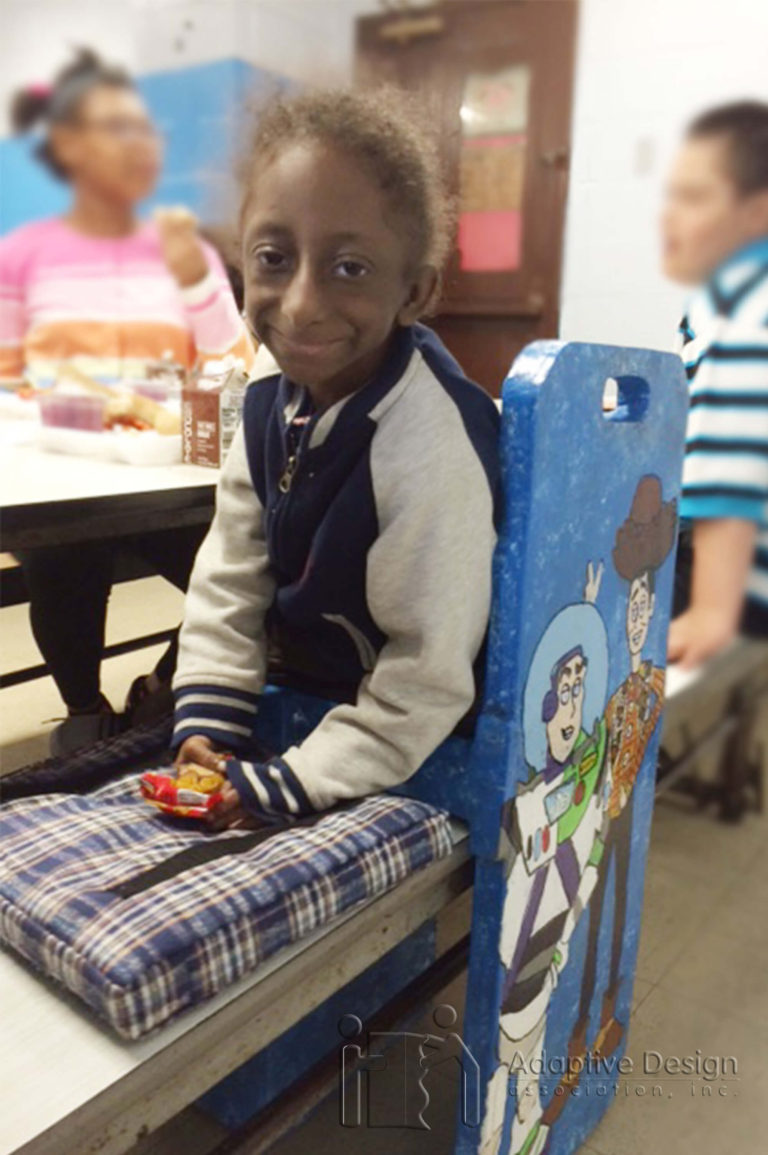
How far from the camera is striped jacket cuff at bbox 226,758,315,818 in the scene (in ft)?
1.79

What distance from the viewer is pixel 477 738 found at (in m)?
0.58

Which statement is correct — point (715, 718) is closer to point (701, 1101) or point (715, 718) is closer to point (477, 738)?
point (477, 738)

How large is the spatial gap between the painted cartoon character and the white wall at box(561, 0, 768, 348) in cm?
16

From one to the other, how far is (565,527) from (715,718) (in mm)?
219

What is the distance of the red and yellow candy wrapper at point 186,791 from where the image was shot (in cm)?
54

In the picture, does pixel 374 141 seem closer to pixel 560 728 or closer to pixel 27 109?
pixel 27 109

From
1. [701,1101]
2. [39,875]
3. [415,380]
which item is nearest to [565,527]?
[415,380]

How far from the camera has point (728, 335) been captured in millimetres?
537

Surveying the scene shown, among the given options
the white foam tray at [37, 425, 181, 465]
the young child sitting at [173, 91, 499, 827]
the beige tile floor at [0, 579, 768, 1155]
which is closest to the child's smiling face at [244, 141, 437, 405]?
the young child sitting at [173, 91, 499, 827]

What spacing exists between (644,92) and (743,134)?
0.25 feet

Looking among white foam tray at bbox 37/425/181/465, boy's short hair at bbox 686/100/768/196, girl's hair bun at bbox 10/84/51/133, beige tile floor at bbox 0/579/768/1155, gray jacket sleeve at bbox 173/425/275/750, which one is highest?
boy's short hair at bbox 686/100/768/196

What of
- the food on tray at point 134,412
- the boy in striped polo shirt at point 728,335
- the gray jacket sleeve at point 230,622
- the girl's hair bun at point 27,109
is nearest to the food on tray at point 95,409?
the food on tray at point 134,412

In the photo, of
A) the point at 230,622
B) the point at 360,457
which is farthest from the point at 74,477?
the point at 360,457

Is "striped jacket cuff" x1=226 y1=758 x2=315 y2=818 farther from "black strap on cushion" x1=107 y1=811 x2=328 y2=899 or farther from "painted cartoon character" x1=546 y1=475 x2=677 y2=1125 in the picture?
"painted cartoon character" x1=546 y1=475 x2=677 y2=1125
